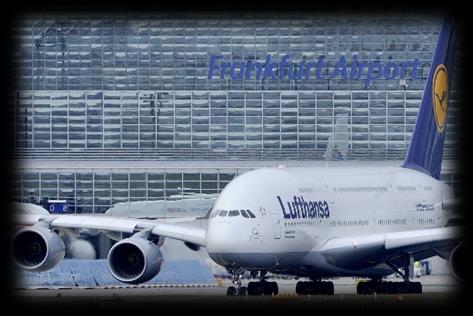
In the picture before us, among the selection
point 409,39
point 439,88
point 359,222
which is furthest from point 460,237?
point 409,39

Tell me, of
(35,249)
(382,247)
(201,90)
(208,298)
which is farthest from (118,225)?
(201,90)

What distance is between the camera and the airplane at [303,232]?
50.7m

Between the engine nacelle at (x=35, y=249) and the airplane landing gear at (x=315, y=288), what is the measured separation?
7.43 m

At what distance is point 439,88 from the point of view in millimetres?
61281

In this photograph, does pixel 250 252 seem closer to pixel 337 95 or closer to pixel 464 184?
pixel 464 184

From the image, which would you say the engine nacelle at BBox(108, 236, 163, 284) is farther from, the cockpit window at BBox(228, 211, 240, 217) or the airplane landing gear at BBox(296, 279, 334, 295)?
the airplane landing gear at BBox(296, 279, 334, 295)

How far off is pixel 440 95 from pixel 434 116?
863 mm

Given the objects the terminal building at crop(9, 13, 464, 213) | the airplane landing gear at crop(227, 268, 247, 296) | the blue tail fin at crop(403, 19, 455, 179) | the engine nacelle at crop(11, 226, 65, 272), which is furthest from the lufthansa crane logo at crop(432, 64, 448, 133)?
the terminal building at crop(9, 13, 464, 213)

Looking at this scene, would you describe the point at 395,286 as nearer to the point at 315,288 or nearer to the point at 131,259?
the point at 315,288

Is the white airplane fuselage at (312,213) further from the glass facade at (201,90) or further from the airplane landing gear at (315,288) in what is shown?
the glass facade at (201,90)

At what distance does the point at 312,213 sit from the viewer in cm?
5312

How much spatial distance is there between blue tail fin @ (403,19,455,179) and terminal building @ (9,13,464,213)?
29.0 meters

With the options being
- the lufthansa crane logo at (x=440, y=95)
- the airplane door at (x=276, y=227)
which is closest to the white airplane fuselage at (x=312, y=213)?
the airplane door at (x=276, y=227)

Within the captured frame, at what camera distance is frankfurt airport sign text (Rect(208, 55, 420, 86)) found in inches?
3652
